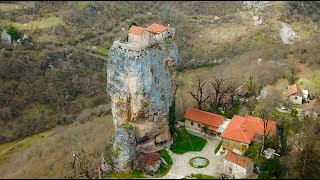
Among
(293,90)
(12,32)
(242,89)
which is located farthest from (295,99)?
(12,32)

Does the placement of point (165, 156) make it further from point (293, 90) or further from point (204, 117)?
point (293, 90)

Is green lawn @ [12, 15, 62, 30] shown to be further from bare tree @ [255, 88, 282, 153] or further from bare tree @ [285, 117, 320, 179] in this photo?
bare tree @ [285, 117, 320, 179]

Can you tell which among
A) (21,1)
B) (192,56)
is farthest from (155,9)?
(21,1)

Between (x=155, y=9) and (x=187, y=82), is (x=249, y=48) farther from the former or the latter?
(x=155, y=9)

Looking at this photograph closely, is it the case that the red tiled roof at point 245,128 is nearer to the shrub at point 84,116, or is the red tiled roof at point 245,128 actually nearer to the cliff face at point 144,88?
the cliff face at point 144,88

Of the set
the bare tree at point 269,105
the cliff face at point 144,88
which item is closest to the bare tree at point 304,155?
the bare tree at point 269,105
